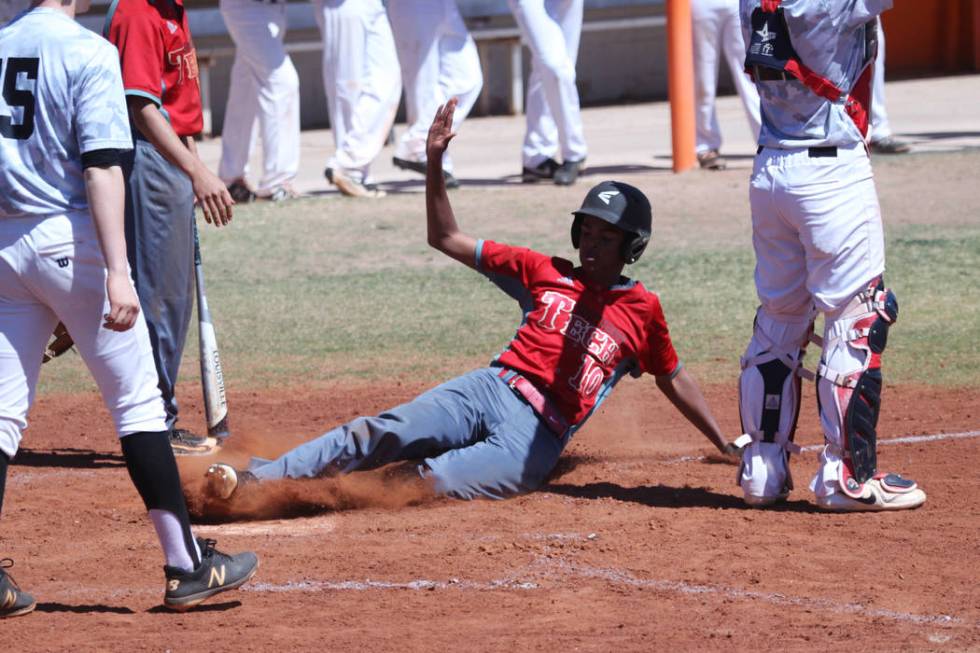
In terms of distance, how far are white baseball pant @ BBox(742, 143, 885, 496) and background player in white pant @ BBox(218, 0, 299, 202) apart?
802 cm

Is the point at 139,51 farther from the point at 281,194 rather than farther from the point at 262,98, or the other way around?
the point at 281,194

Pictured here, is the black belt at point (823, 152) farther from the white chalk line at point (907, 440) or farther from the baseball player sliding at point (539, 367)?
the white chalk line at point (907, 440)

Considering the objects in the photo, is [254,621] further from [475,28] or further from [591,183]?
[475,28]

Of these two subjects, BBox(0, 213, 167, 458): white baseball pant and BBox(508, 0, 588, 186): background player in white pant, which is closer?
BBox(0, 213, 167, 458): white baseball pant

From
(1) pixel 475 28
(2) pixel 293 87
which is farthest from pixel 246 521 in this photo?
(1) pixel 475 28

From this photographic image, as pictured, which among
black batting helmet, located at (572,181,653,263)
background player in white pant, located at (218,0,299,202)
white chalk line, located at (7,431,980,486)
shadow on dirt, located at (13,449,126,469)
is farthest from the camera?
background player in white pant, located at (218,0,299,202)

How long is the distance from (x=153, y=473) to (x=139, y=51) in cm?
227

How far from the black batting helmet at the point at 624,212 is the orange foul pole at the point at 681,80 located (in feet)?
26.3

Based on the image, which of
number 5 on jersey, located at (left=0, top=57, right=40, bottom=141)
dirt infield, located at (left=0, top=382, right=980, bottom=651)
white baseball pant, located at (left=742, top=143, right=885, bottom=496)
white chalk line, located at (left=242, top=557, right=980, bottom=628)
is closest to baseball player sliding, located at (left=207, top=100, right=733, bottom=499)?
dirt infield, located at (left=0, top=382, right=980, bottom=651)

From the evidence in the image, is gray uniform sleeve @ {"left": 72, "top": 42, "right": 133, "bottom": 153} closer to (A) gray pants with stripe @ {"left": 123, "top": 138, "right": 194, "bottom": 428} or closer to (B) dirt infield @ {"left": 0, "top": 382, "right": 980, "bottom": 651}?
(B) dirt infield @ {"left": 0, "top": 382, "right": 980, "bottom": 651}

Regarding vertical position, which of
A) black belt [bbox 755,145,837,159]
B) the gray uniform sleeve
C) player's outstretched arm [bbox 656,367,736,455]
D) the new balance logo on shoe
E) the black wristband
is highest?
the gray uniform sleeve

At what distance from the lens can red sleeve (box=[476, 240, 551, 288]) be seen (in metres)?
6.44

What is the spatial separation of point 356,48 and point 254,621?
9375mm

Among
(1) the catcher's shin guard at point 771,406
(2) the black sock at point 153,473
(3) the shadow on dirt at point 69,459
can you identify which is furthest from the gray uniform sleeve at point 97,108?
(3) the shadow on dirt at point 69,459
